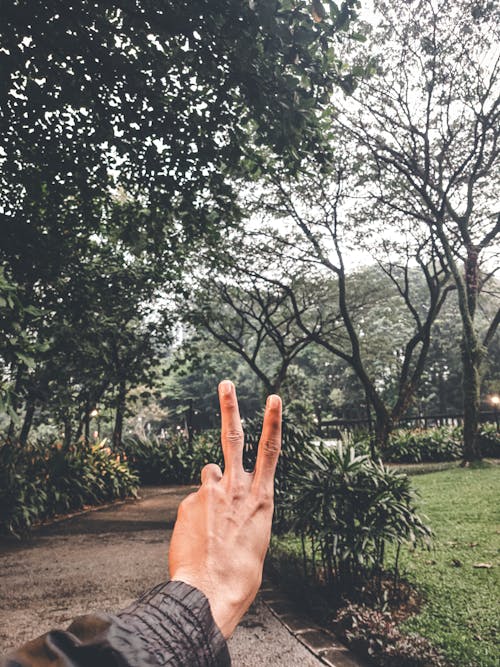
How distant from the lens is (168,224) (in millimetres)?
5910

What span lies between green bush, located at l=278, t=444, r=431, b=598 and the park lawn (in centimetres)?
50

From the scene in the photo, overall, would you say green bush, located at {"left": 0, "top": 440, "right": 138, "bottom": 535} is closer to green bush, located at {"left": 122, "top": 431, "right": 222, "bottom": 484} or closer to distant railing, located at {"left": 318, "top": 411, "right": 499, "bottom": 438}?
green bush, located at {"left": 122, "top": 431, "right": 222, "bottom": 484}

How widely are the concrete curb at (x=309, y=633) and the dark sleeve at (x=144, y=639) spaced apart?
9.36ft

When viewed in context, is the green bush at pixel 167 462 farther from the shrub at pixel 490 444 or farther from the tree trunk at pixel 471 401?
the shrub at pixel 490 444

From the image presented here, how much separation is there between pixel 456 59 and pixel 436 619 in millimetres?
12698

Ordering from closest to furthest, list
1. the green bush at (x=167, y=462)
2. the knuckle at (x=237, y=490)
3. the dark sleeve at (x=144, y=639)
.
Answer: the dark sleeve at (x=144, y=639), the knuckle at (x=237, y=490), the green bush at (x=167, y=462)

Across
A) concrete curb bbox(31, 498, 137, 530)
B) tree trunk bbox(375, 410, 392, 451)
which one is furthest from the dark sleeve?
tree trunk bbox(375, 410, 392, 451)

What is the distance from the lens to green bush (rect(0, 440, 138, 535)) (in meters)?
7.11

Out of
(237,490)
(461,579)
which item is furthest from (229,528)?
(461,579)

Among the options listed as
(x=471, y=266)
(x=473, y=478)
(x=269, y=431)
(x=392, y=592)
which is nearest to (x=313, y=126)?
(x=269, y=431)

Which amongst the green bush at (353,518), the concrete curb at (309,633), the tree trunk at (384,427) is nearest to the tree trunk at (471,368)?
the tree trunk at (384,427)

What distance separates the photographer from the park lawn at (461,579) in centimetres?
304

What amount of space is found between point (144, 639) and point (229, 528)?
0.28 m

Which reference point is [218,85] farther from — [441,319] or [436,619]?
[441,319]
